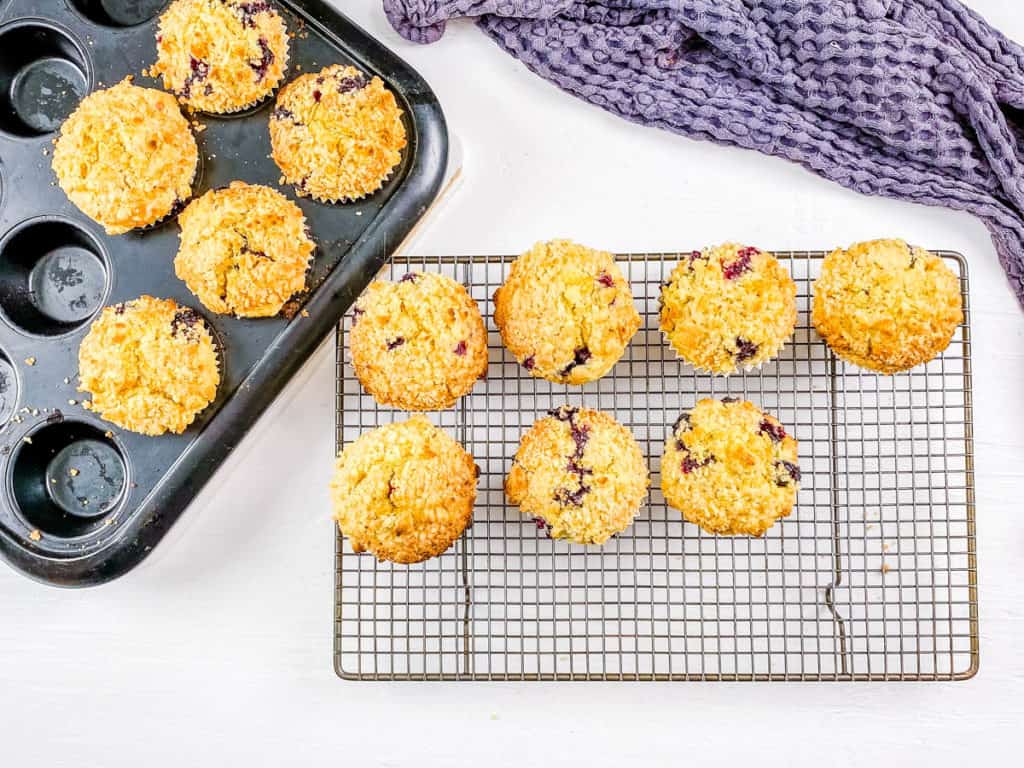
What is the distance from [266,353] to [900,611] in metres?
1.39

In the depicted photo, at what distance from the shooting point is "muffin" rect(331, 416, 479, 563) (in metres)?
1.65

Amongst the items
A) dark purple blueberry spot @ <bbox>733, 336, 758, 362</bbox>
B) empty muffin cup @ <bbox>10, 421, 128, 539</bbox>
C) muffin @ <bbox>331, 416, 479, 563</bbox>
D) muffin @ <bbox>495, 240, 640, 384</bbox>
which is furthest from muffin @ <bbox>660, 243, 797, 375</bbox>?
empty muffin cup @ <bbox>10, 421, 128, 539</bbox>

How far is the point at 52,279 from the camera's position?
1991 mm

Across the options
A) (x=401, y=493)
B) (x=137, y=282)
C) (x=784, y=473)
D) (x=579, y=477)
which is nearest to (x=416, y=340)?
(x=401, y=493)

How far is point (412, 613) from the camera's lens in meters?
2.02

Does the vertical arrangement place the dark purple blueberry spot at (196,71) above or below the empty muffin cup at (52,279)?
above

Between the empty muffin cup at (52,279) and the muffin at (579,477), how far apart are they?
0.99 m

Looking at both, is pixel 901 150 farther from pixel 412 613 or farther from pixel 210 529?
pixel 210 529

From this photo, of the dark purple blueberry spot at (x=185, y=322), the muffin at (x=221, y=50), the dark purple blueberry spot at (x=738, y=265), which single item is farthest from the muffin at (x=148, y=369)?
the dark purple blueberry spot at (x=738, y=265)

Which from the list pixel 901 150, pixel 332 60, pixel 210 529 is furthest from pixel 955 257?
pixel 210 529

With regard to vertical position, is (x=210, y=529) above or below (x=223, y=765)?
above

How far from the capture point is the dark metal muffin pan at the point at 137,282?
1772mm

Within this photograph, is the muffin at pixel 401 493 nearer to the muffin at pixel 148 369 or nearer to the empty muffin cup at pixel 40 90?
the muffin at pixel 148 369

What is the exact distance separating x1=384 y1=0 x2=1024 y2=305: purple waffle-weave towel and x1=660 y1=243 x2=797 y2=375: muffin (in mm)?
436
